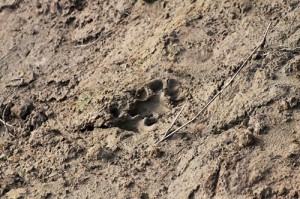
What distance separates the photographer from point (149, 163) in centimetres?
323

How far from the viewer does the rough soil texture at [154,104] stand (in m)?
2.98

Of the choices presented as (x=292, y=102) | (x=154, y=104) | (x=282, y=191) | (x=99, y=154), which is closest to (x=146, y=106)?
(x=154, y=104)

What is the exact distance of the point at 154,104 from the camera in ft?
11.7

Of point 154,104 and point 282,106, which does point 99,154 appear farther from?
point 282,106

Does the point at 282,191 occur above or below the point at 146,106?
below

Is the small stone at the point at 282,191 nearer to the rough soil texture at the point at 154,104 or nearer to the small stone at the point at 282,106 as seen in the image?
the rough soil texture at the point at 154,104

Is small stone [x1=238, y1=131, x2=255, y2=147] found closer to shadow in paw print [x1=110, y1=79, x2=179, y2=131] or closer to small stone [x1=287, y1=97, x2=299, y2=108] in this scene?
small stone [x1=287, y1=97, x2=299, y2=108]

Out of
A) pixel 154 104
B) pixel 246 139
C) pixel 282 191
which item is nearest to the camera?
pixel 282 191

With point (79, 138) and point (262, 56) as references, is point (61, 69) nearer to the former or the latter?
point (79, 138)

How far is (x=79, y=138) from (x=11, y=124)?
1.96 feet

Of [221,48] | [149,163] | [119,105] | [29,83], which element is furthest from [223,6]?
[29,83]

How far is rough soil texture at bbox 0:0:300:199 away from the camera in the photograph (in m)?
2.98

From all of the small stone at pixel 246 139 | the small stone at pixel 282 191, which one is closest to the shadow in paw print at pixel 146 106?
the small stone at pixel 246 139

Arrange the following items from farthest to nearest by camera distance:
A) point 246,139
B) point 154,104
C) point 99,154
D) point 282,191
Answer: point 154,104
point 99,154
point 246,139
point 282,191
